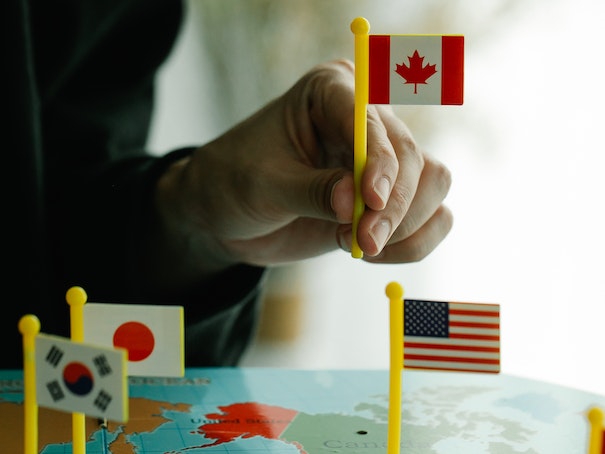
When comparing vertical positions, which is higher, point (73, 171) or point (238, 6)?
point (238, 6)

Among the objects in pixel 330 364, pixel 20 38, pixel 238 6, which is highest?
pixel 238 6

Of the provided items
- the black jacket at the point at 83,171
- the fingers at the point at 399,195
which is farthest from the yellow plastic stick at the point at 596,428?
the black jacket at the point at 83,171

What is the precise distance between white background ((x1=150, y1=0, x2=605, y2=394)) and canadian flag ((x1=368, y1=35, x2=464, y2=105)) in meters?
2.09

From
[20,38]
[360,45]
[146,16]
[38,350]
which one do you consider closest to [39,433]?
[38,350]

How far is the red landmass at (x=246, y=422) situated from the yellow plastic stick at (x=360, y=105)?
0.24 meters

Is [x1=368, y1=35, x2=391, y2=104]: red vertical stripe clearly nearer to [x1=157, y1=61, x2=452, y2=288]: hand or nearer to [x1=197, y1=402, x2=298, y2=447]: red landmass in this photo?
[x1=157, y1=61, x2=452, y2=288]: hand

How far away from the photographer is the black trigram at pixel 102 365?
2.08 ft

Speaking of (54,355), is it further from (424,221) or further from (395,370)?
(424,221)

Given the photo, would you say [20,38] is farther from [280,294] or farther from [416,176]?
[280,294]

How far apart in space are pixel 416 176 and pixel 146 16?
795 millimetres

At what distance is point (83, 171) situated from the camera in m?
1.38

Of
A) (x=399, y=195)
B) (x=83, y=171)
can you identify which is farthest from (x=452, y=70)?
(x=83, y=171)

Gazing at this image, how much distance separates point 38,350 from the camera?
67cm

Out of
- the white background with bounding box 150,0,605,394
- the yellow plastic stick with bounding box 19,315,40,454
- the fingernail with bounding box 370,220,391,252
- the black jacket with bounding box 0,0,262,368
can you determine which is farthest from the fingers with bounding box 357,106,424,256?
the white background with bounding box 150,0,605,394
